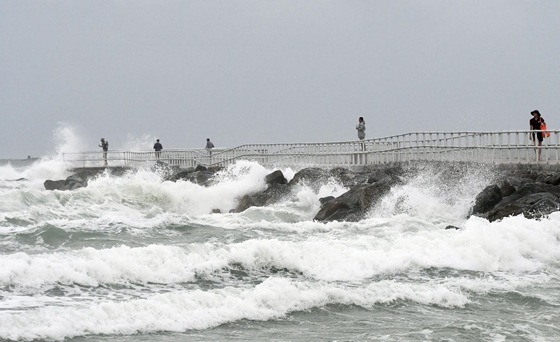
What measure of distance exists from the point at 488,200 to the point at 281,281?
9.61 m

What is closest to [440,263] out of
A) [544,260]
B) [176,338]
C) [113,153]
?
[544,260]

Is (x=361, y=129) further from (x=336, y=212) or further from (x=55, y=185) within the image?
(x=55, y=185)

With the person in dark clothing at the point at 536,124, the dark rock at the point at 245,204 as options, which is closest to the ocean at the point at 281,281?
the person in dark clothing at the point at 536,124

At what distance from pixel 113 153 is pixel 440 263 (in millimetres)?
35265

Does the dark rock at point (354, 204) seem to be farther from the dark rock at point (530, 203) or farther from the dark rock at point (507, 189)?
the dark rock at point (530, 203)

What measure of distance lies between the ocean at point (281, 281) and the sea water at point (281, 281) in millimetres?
23

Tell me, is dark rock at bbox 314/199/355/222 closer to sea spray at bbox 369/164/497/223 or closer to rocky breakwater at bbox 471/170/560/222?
sea spray at bbox 369/164/497/223

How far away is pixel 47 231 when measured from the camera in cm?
1698

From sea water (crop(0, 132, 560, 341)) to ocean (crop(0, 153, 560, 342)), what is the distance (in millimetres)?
23

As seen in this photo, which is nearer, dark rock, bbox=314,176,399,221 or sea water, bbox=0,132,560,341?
sea water, bbox=0,132,560,341

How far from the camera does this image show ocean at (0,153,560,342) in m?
9.09

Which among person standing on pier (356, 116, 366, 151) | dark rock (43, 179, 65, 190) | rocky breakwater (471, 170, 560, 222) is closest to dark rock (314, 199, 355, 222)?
rocky breakwater (471, 170, 560, 222)

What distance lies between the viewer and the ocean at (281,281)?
909 cm

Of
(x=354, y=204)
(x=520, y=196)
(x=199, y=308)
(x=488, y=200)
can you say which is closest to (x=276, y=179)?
(x=354, y=204)
